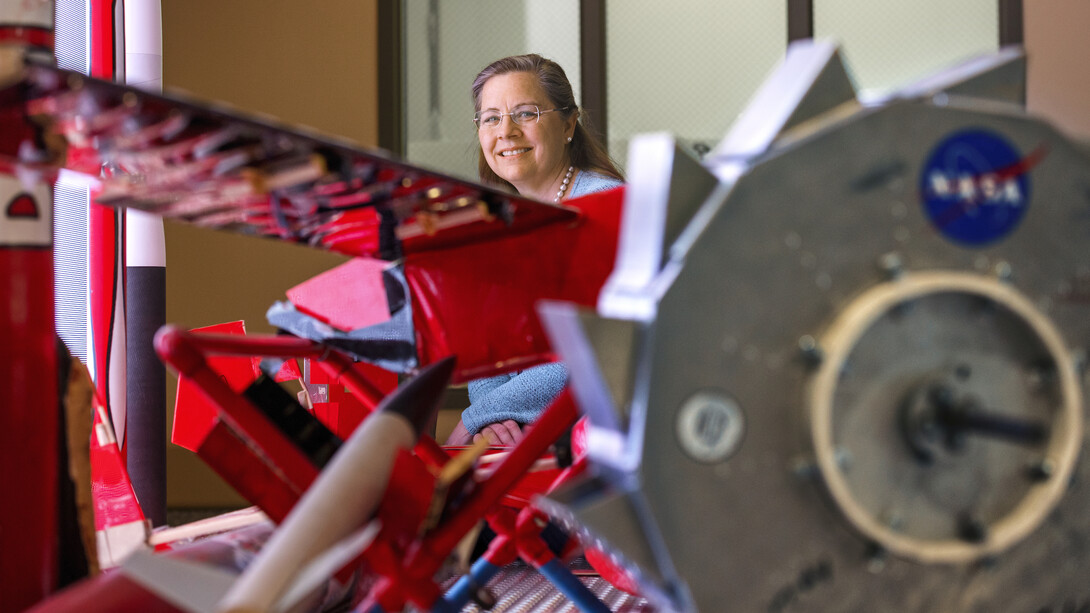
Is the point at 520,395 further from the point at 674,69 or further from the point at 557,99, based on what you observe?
the point at 674,69

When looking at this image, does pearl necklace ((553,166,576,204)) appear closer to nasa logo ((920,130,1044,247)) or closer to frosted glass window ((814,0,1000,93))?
nasa logo ((920,130,1044,247))

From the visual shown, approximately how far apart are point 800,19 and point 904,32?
29cm

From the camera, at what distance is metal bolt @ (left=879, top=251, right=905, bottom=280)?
1.20ft

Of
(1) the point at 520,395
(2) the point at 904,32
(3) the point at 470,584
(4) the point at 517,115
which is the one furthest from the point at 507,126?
(2) the point at 904,32

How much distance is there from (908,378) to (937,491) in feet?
0.17

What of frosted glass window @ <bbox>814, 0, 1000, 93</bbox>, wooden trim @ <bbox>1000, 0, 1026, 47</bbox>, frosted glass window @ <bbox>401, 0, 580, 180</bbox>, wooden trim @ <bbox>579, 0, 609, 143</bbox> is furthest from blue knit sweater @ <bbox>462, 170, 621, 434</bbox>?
wooden trim @ <bbox>1000, 0, 1026, 47</bbox>

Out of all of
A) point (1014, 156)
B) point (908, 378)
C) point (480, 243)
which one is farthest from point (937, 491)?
point (480, 243)

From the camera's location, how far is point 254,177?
0.38 metres

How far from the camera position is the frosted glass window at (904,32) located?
2355mm

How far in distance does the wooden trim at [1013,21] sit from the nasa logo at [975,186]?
7.46 feet

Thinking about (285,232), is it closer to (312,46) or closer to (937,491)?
(937,491)

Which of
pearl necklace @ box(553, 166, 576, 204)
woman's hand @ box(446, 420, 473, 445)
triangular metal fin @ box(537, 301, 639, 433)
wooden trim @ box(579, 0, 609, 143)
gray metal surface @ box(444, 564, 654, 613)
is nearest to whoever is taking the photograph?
triangular metal fin @ box(537, 301, 639, 433)

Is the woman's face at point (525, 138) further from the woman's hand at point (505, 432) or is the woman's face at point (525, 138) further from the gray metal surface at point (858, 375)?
the gray metal surface at point (858, 375)

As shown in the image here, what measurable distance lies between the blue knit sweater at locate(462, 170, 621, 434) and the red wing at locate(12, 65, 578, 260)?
24.8 inches
